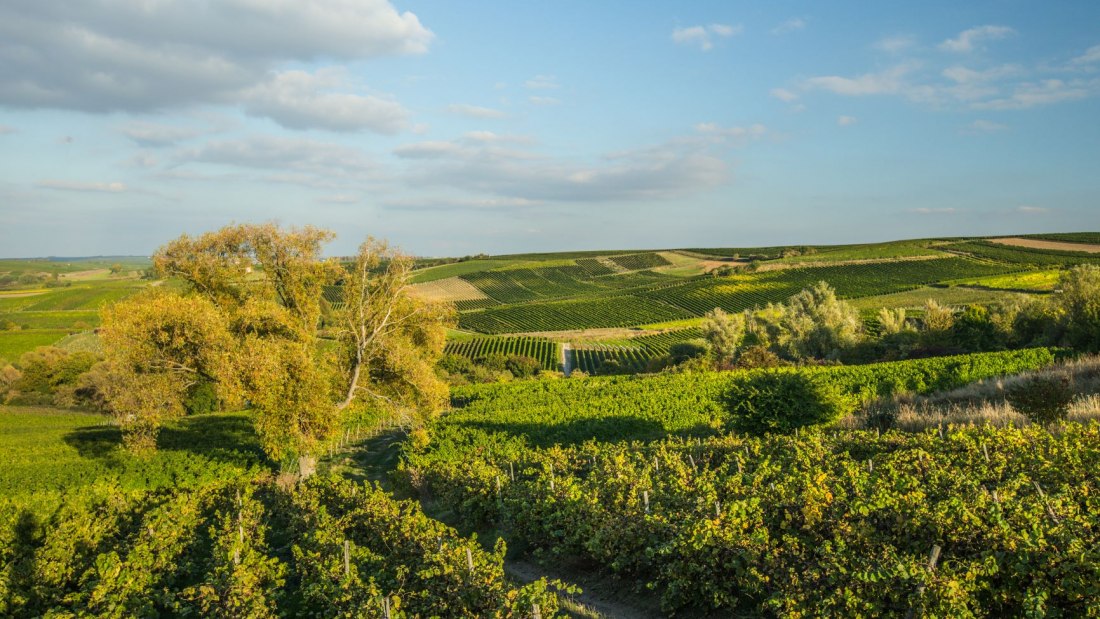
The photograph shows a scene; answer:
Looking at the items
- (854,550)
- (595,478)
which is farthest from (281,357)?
(854,550)

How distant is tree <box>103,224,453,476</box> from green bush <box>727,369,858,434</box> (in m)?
10.7

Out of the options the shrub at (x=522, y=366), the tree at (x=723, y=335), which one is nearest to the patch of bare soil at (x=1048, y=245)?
the tree at (x=723, y=335)

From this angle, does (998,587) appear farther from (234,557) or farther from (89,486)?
(89,486)

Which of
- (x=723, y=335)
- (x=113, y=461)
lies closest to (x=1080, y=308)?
(x=723, y=335)

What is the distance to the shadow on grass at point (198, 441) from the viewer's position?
2247cm

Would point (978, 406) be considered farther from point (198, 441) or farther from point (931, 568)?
point (198, 441)

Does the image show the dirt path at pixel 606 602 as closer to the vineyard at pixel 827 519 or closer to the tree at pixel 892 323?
the vineyard at pixel 827 519

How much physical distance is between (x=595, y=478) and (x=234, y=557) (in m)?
7.30

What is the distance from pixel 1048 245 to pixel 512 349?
3782 inches

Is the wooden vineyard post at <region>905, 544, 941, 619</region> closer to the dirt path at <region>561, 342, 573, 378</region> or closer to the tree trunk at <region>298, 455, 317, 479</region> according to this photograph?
the tree trunk at <region>298, 455, 317, 479</region>

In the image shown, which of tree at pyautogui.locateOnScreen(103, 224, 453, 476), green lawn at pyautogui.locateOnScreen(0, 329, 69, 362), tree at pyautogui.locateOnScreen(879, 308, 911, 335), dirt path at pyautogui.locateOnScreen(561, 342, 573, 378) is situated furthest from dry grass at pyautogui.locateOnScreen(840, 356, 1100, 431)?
green lawn at pyautogui.locateOnScreen(0, 329, 69, 362)

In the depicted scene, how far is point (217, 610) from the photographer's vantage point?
9.27 meters

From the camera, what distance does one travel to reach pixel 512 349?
75375 millimetres

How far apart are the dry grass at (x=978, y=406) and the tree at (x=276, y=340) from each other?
15992 mm
